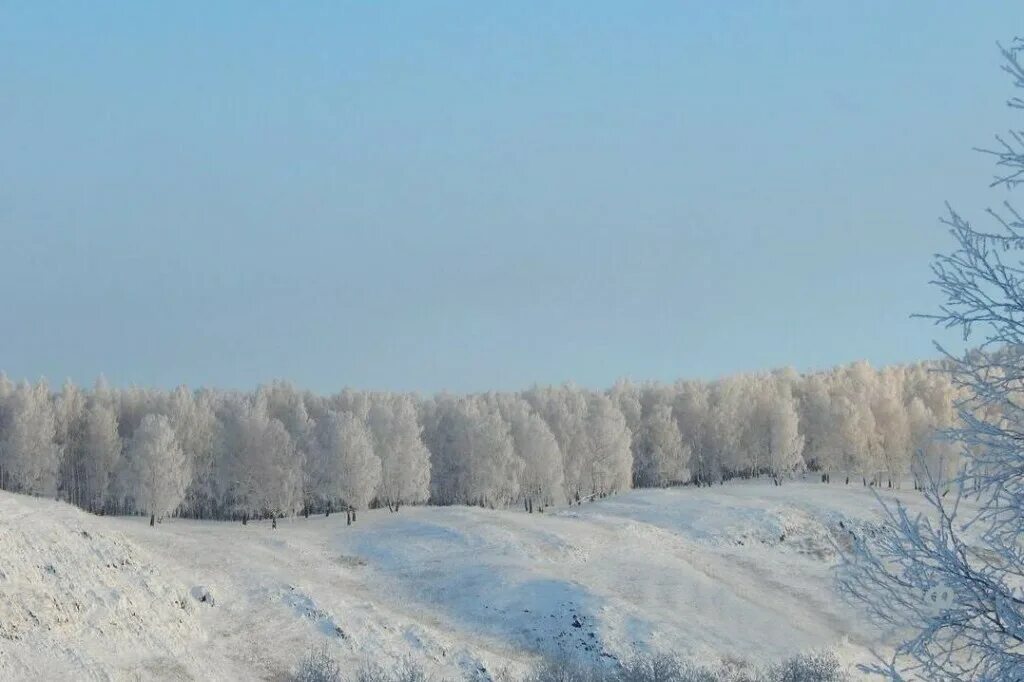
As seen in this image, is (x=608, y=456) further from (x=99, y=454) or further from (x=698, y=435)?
(x=99, y=454)

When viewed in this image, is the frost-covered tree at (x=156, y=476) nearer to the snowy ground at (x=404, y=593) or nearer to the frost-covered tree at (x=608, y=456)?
the snowy ground at (x=404, y=593)

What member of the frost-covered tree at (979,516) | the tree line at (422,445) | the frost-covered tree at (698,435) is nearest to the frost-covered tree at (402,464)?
the tree line at (422,445)

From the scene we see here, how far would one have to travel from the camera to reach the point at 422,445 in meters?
93.5

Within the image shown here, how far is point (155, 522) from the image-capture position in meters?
79.1

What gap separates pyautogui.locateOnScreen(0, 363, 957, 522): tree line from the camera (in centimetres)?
8612

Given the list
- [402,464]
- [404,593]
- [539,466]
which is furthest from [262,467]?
[404,593]

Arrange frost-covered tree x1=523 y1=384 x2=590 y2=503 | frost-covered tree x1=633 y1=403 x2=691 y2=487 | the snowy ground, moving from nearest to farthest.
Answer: the snowy ground, frost-covered tree x1=523 y1=384 x2=590 y2=503, frost-covered tree x1=633 y1=403 x2=691 y2=487

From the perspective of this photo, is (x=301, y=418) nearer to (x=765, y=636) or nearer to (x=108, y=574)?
(x=108, y=574)

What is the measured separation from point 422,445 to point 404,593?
37.5m

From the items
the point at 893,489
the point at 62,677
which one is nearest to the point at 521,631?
the point at 62,677

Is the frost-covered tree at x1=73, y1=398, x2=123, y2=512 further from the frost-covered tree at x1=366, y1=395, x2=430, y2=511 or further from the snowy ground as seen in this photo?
the snowy ground

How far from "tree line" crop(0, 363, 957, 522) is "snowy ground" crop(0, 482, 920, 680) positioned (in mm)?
14343

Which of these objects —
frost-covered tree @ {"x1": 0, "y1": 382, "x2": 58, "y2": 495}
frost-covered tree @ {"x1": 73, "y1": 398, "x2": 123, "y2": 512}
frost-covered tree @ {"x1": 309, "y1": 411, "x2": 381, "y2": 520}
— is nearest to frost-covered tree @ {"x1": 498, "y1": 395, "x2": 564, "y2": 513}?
frost-covered tree @ {"x1": 309, "y1": 411, "x2": 381, "y2": 520}

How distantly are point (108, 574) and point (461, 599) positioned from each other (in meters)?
19.2
